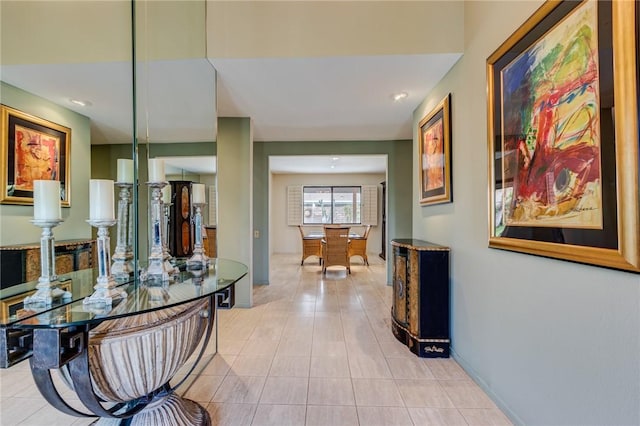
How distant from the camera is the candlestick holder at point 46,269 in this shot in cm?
115

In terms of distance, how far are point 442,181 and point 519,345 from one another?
56.3 inches

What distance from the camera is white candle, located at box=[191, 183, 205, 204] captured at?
210 cm

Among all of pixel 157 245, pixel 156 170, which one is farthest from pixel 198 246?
pixel 156 170

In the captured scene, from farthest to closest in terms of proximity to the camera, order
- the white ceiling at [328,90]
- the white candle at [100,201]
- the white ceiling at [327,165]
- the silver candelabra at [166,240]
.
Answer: the white ceiling at [327,165] → the white ceiling at [328,90] → the silver candelabra at [166,240] → the white candle at [100,201]

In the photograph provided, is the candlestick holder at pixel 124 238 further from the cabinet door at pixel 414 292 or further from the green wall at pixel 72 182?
the cabinet door at pixel 414 292

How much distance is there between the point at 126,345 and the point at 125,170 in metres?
1.00

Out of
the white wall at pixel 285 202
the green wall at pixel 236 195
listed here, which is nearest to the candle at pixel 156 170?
the green wall at pixel 236 195

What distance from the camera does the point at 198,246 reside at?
204 centimetres

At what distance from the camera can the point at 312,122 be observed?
3828mm

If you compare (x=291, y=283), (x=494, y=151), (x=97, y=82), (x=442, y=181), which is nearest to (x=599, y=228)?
(x=494, y=151)

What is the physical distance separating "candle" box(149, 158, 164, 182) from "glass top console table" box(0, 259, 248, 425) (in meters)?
0.66

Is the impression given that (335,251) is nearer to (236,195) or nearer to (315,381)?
(236,195)

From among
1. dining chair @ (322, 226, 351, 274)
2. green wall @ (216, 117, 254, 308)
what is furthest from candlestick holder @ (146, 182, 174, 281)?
dining chair @ (322, 226, 351, 274)

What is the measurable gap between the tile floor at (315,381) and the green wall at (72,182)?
102cm
